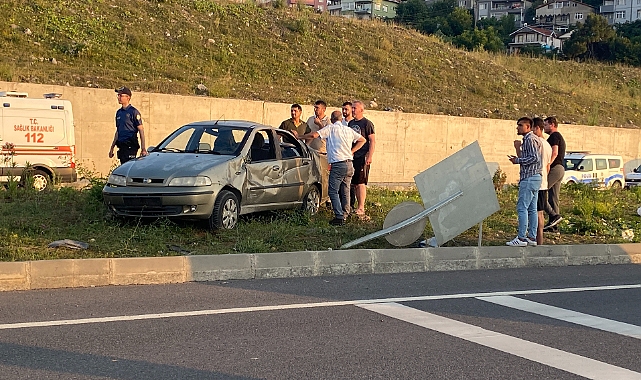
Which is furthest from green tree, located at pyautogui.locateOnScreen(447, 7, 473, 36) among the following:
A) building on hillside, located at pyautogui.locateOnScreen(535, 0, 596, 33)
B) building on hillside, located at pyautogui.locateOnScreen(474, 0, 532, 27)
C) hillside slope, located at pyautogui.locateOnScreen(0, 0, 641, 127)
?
building on hillside, located at pyautogui.locateOnScreen(474, 0, 532, 27)

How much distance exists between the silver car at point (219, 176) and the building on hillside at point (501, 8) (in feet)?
398

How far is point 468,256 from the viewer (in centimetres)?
1022

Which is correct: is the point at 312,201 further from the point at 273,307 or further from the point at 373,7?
the point at 373,7

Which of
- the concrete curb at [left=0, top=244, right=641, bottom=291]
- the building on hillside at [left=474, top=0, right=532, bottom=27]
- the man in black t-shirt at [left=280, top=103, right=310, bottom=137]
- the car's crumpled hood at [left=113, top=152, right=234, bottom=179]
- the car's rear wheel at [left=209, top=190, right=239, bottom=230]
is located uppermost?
the building on hillside at [left=474, top=0, right=532, bottom=27]

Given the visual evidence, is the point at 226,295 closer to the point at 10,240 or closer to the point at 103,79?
the point at 10,240

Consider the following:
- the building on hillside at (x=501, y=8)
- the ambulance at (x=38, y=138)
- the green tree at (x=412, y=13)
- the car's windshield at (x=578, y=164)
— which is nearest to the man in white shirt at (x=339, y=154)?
the ambulance at (x=38, y=138)

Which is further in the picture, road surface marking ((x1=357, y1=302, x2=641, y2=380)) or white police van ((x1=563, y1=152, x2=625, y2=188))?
white police van ((x1=563, y1=152, x2=625, y2=188))

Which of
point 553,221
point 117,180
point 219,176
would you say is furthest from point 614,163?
point 117,180

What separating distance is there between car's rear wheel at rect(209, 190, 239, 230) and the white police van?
17.1m

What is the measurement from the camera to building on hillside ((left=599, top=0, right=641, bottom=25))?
4358 inches

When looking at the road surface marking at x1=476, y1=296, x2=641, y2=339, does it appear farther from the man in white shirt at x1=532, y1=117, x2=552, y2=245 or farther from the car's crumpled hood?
the car's crumpled hood

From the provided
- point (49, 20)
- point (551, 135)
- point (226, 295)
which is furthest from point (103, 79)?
point (226, 295)

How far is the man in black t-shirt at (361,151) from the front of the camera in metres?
11.9

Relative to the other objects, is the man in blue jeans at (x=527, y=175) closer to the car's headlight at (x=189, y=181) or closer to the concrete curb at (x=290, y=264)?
the concrete curb at (x=290, y=264)
